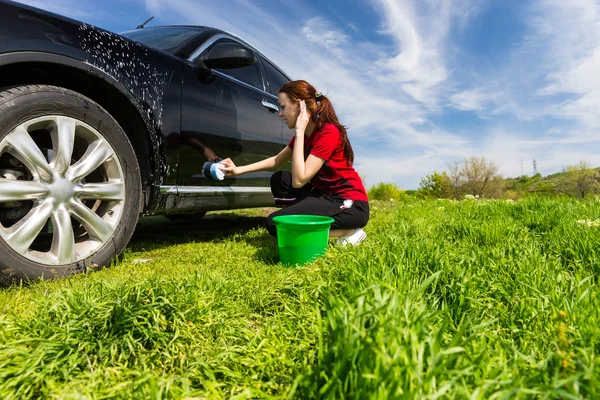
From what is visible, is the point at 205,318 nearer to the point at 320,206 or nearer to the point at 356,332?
the point at 356,332

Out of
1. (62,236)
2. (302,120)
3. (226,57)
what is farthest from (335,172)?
(62,236)

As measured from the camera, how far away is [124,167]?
231 cm

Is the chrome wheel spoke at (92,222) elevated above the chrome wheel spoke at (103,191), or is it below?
below

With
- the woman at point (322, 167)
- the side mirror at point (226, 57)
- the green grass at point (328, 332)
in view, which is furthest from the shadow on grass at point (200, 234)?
the side mirror at point (226, 57)

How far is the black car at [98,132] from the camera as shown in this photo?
6.12ft

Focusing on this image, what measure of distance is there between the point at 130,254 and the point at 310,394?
2.24 m

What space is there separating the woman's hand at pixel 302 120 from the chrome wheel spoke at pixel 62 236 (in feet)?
5.30

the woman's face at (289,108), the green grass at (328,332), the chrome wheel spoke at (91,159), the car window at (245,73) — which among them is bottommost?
the green grass at (328,332)

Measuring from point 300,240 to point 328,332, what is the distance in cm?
124

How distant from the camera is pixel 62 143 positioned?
2.02 meters

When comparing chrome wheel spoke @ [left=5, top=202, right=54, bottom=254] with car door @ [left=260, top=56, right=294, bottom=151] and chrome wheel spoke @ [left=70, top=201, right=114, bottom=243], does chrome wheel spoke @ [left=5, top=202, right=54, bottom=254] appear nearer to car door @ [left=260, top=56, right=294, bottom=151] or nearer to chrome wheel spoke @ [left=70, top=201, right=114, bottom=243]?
chrome wheel spoke @ [left=70, top=201, right=114, bottom=243]

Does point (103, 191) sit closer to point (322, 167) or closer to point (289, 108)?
point (289, 108)

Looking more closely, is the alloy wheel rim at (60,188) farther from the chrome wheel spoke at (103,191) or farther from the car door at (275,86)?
the car door at (275,86)

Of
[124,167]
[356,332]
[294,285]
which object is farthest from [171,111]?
[356,332]
